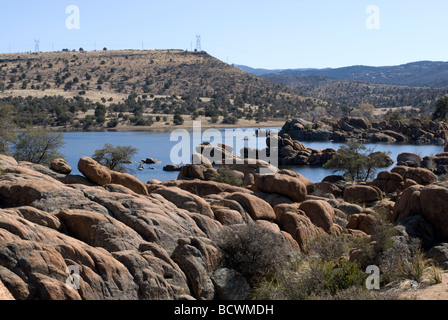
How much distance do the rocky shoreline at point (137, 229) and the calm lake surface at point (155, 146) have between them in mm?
33075

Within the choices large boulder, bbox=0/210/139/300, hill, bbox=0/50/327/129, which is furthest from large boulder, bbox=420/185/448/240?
hill, bbox=0/50/327/129

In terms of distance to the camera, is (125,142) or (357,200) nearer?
(357,200)

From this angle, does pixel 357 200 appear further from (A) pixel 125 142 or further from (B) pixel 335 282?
(A) pixel 125 142

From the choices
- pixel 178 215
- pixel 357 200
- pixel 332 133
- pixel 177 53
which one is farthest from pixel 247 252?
pixel 177 53

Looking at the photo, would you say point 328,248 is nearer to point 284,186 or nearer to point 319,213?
point 319,213

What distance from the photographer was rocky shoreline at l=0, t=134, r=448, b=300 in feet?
40.6

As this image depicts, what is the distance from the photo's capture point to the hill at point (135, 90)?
107625 mm

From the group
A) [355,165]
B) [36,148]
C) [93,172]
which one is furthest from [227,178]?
[36,148]

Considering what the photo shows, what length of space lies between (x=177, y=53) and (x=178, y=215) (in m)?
149

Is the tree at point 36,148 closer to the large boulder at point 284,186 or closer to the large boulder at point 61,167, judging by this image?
the large boulder at point 61,167

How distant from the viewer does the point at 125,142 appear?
83.1 meters

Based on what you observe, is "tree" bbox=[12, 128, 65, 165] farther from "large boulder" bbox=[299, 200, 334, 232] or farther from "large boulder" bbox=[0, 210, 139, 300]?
"large boulder" bbox=[0, 210, 139, 300]

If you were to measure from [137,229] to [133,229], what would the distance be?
12cm
